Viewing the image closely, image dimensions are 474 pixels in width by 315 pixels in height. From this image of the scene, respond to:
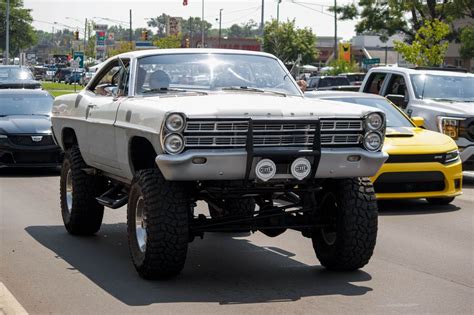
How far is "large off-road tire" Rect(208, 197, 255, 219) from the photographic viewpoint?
897 centimetres

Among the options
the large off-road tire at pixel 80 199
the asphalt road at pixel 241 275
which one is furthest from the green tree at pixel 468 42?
the large off-road tire at pixel 80 199

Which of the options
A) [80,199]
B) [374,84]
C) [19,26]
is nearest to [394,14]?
[374,84]

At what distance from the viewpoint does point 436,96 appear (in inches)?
706

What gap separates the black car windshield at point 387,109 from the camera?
14.3 metres

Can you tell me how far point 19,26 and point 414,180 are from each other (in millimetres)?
117840

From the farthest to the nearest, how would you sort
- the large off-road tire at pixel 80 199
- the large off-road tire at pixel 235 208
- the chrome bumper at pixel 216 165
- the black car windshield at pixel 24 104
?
the black car windshield at pixel 24 104, the large off-road tire at pixel 80 199, the large off-road tire at pixel 235 208, the chrome bumper at pixel 216 165

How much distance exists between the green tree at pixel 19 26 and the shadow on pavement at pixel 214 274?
116298mm

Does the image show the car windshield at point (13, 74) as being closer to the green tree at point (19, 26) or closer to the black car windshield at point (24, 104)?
the black car windshield at point (24, 104)

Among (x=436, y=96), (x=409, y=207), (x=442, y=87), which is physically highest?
(x=442, y=87)

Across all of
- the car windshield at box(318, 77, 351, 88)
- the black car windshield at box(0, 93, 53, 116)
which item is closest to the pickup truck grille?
the black car windshield at box(0, 93, 53, 116)

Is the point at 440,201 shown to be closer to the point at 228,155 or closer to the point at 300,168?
the point at 300,168

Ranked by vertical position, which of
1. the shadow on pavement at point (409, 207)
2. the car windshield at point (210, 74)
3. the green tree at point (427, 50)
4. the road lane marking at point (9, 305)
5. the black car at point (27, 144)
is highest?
the green tree at point (427, 50)

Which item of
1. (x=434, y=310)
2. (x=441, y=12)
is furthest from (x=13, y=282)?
(x=441, y=12)

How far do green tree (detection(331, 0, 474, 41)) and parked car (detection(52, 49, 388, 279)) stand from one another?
48.8 m
